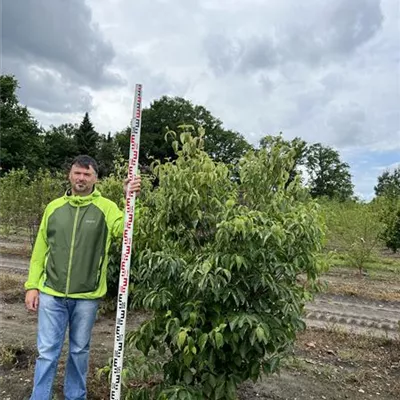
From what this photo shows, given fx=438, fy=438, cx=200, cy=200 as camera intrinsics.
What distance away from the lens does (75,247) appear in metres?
3.12

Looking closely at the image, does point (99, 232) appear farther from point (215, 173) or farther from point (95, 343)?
point (95, 343)

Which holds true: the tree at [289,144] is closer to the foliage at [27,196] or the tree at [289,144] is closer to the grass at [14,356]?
the grass at [14,356]

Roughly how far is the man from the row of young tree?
116 ft

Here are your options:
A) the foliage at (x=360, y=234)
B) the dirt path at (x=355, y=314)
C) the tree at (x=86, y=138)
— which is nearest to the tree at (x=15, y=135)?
the tree at (x=86, y=138)

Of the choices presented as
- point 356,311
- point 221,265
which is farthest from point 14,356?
point 356,311

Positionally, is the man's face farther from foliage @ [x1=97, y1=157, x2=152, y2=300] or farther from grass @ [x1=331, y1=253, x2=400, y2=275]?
grass @ [x1=331, y1=253, x2=400, y2=275]

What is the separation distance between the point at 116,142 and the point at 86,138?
18.9 feet

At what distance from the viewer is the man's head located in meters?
3.18

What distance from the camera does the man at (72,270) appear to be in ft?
10.2

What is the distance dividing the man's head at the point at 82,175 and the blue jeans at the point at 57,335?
0.80m

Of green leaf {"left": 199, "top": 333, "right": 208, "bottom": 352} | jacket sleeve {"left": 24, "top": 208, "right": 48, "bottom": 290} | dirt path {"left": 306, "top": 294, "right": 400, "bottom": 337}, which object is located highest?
jacket sleeve {"left": 24, "top": 208, "right": 48, "bottom": 290}

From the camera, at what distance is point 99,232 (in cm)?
316

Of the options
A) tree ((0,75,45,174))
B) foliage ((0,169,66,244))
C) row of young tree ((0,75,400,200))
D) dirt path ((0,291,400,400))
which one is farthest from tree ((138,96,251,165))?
dirt path ((0,291,400,400))

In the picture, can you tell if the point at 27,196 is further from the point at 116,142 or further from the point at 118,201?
the point at 116,142
